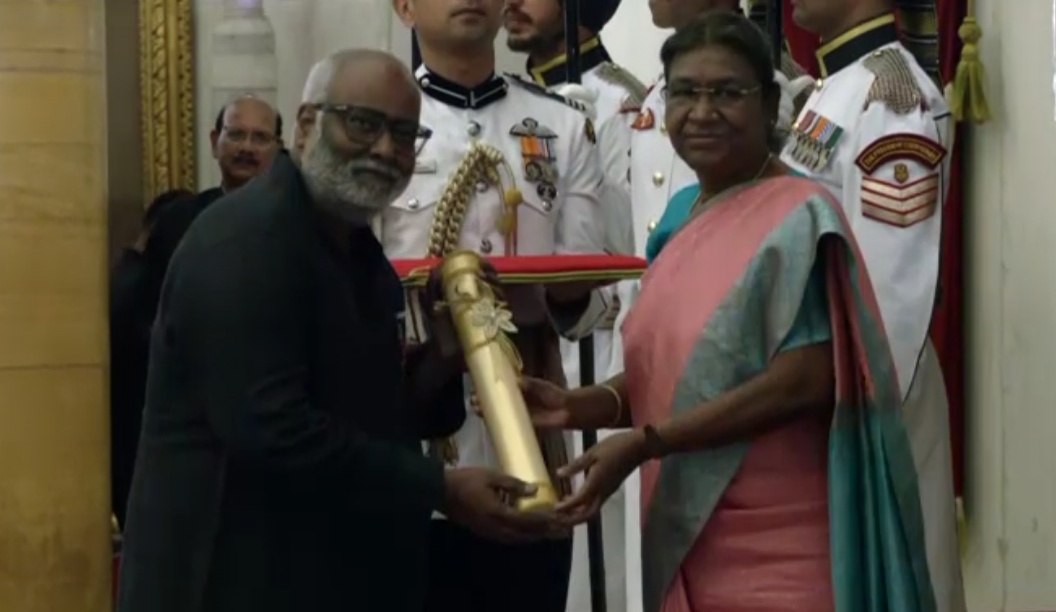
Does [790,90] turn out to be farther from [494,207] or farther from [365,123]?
[365,123]

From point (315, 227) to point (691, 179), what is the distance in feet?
5.91

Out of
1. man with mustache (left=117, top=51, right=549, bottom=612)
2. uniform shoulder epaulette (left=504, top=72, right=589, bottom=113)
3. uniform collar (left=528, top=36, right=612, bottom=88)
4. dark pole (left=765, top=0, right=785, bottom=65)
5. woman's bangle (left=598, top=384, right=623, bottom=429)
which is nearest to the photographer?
man with mustache (left=117, top=51, right=549, bottom=612)

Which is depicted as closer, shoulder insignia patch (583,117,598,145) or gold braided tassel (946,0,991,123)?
shoulder insignia patch (583,117,598,145)

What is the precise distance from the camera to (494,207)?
4.01 m

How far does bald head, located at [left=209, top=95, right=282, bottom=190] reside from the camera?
5.53 meters

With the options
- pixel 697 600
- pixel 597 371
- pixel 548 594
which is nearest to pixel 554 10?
pixel 597 371

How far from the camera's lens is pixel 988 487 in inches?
211

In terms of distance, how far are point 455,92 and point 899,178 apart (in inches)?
35.0

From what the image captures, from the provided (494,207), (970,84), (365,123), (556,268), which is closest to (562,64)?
(970,84)

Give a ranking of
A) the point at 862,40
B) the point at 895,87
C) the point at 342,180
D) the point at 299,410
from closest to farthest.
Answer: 1. the point at 299,410
2. the point at 342,180
3. the point at 895,87
4. the point at 862,40

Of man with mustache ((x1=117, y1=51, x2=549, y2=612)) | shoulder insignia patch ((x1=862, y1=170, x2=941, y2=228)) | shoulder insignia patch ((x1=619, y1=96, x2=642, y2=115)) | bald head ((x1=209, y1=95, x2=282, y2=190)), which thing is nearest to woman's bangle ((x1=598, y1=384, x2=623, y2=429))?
man with mustache ((x1=117, y1=51, x2=549, y2=612))

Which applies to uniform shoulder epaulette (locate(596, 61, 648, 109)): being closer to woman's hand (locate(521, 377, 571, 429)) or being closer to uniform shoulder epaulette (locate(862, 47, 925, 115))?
uniform shoulder epaulette (locate(862, 47, 925, 115))

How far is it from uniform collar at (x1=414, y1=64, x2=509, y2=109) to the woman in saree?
0.83m

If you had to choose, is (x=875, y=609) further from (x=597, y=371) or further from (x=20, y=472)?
(x=20, y=472)
